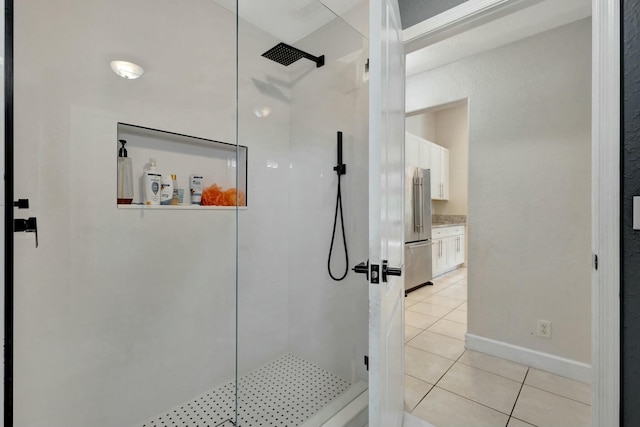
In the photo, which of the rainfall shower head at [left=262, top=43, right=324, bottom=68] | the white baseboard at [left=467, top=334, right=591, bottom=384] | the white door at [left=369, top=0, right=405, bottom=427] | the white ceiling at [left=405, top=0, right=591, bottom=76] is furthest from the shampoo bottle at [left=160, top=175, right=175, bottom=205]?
the white baseboard at [left=467, top=334, right=591, bottom=384]

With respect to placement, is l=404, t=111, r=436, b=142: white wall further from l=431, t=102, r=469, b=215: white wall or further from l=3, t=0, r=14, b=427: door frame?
l=3, t=0, r=14, b=427: door frame

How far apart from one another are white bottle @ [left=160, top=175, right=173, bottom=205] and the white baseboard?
8.27 feet

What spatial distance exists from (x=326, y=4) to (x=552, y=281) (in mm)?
2485

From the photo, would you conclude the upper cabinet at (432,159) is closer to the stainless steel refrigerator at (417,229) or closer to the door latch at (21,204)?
the stainless steel refrigerator at (417,229)

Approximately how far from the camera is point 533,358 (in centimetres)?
221

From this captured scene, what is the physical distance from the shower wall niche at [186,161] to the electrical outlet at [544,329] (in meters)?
2.32

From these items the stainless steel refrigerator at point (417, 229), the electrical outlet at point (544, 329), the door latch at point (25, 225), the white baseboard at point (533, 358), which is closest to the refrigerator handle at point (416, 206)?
the stainless steel refrigerator at point (417, 229)

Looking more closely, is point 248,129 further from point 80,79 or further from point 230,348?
point 230,348

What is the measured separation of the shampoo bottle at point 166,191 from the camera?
173 cm

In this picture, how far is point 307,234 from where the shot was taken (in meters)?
2.08

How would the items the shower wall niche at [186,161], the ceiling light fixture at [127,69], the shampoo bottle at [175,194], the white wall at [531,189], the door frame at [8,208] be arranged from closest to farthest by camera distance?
1. the door frame at [8,208]
2. the ceiling light fixture at [127,69]
3. the shower wall niche at [186,161]
4. the shampoo bottle at [175,194]
5. the white wall at [531,189]

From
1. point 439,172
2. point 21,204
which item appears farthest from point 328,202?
point 439,172

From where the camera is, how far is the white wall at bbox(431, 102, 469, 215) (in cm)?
551

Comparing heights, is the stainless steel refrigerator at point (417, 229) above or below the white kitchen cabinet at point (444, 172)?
below
